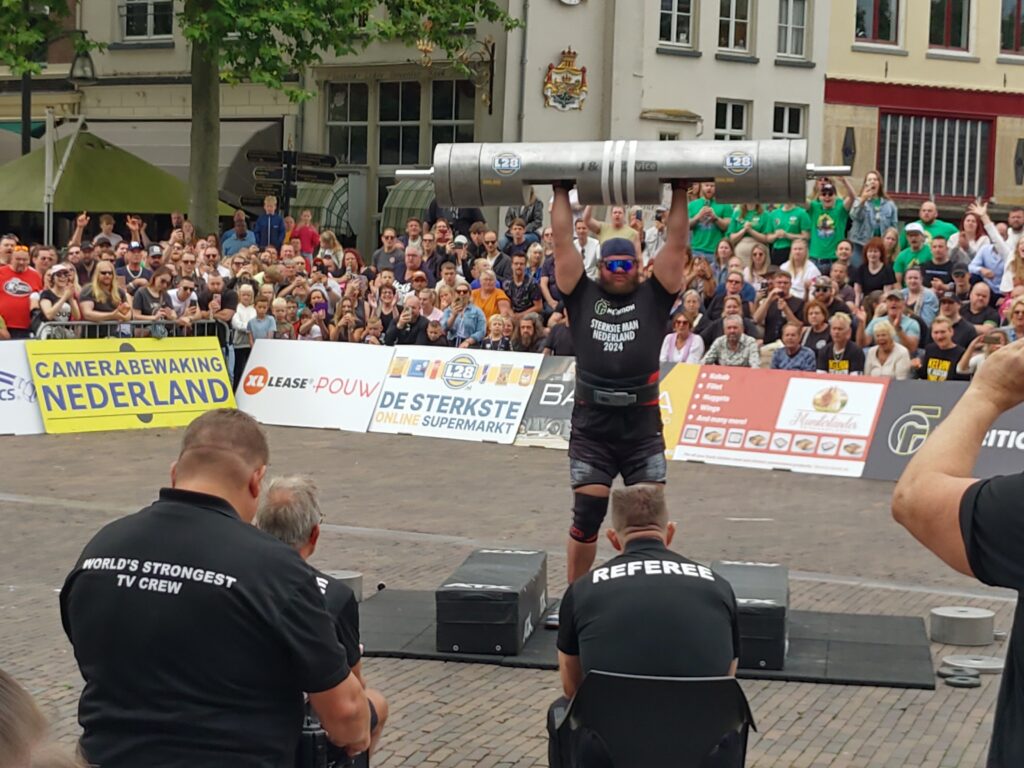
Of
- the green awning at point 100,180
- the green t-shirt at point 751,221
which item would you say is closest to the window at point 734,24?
the green awning at point 100,180

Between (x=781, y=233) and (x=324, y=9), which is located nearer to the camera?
(x=781, y=233)

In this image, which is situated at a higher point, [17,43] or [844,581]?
[17,43]

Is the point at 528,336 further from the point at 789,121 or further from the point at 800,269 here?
the point at 789,121

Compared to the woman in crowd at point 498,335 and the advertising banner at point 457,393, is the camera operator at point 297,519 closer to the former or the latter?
the advertising banner at point 457,393

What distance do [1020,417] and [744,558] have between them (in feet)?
14.9

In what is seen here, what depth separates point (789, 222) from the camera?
20375mm

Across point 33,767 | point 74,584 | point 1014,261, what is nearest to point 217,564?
point 74,584

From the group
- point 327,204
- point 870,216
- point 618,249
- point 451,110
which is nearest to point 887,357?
point 870,216

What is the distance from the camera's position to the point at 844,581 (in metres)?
10.9

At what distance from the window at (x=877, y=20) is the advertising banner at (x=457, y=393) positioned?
2175 centimetres

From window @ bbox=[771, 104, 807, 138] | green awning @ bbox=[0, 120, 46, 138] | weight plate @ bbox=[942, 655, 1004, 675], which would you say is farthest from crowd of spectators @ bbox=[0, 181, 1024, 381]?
green awning @ bbox=[0, 120, 46, 138]

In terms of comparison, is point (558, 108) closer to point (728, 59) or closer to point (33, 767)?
point (728, 59)

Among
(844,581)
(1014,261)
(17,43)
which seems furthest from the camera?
(17,43)

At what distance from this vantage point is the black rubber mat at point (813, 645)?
838cm
